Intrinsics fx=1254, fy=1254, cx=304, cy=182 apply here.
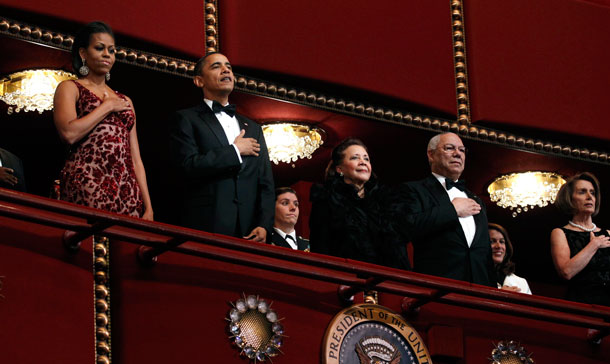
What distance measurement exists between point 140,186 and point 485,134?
10.0ft

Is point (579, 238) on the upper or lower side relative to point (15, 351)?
upper

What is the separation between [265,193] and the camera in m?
5.58

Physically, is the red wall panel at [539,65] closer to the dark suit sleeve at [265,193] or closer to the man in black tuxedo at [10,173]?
the dark suit sleeve at [265,193]

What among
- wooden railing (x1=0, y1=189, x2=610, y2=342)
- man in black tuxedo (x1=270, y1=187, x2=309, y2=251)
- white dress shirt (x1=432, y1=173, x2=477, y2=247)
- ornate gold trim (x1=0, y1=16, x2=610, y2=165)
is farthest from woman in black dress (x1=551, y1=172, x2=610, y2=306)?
ornate gold trim (x1=0, y1=16, x2=610, y2=165)

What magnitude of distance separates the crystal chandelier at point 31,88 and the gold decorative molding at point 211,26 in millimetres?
779

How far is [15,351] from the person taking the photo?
434 centimetres

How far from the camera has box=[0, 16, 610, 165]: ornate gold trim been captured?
646 centimetres

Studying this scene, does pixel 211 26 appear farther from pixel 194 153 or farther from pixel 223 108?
pixel 194 153

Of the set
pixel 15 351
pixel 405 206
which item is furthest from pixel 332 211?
pixel 15 351

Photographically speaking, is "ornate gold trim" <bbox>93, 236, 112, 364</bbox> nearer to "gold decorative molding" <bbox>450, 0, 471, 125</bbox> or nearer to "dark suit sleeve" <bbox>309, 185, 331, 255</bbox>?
"dark suit sleeve" <bbox>309, 185, 331, 255</bbox>

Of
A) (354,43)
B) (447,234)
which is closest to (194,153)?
(447,234)

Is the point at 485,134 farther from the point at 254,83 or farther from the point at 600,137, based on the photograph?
the point at 254,83

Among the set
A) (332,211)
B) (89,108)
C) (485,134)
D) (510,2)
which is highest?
(510,2)

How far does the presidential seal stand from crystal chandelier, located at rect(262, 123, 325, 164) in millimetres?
2517
